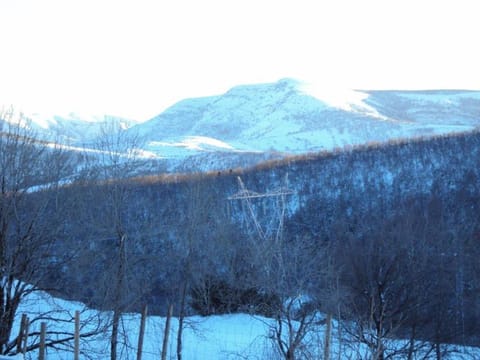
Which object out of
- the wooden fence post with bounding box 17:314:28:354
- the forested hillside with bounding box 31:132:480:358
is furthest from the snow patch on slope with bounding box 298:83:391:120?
the wooden fence post with bounding box 17:314:28:354

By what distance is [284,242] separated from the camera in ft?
104

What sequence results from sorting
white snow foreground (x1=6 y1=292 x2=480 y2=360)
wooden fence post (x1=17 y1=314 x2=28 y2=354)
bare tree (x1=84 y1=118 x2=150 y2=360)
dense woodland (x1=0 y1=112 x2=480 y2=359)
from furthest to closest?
white snow foreground (x1=6 y1=292 x2=480 y2=360)
bare tree (x1=84 y1=118 x2=150 y2=360)
dense woodland (x1=0 y1=112 x2=480 y2=359)
wooden fence post (x1=17 y1=314 x2=28 y2=354)

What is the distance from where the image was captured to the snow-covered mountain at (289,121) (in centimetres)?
9056

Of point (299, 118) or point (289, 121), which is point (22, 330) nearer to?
point (299, 118)

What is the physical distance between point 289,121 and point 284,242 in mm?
88681

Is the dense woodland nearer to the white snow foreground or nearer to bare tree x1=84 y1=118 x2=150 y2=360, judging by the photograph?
bare tree x1=84 y1=118 x2=150 y2=360

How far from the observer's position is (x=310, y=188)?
48.0 meters

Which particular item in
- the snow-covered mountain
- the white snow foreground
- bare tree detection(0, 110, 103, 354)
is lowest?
the white snow foreground

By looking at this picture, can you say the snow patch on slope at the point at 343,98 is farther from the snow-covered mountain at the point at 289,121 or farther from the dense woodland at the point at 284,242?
the dense woodland at the point at 284,242

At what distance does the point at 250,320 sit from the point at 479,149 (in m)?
36.4

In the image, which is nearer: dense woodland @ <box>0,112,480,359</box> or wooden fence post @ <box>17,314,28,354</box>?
wooden fence post @ <box>17,314,28,354</box>

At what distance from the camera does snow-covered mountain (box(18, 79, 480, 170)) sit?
90.6 meters

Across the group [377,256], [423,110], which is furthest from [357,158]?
[423,110]

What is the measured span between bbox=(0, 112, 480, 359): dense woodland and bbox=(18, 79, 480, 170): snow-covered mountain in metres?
22.0
